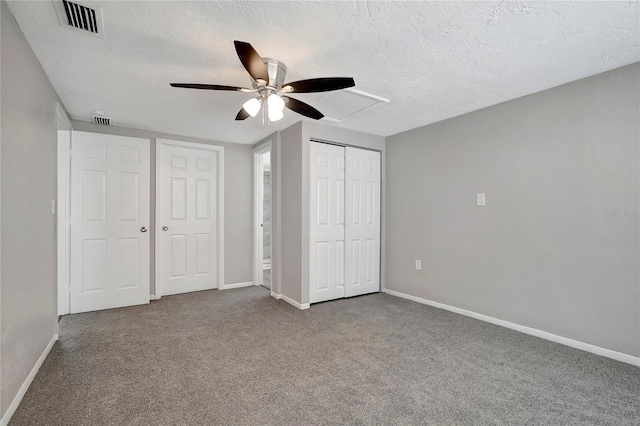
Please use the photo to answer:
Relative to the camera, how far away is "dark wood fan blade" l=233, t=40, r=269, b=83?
61.8 inches

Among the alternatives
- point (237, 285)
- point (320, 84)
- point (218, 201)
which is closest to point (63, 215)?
point (218, 201)

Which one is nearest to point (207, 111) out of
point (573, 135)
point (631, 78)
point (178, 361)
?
point (178, 361)

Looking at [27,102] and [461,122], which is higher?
[461,122]

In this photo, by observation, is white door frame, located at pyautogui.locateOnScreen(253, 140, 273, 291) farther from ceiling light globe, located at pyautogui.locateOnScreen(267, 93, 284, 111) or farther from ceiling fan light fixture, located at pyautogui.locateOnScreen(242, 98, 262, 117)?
ceiling light globe, located at pyautogui.locateOnScreen(267, 93, 284, 111)

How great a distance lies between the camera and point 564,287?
261 centimetres

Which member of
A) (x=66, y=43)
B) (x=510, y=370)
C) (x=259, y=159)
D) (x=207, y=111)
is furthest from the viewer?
(x=259, y=159)

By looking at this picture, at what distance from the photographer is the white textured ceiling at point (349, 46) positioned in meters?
1.67

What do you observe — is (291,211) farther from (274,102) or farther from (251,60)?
(251,60)

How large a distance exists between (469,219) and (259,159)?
3157mm

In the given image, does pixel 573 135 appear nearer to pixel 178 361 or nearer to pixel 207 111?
pixel 207 111

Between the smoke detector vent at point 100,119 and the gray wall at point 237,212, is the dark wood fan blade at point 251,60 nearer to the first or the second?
the smoke detector vent at point 100,119

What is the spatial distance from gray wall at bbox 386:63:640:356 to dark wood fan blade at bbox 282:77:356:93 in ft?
6.63

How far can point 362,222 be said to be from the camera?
164 inches

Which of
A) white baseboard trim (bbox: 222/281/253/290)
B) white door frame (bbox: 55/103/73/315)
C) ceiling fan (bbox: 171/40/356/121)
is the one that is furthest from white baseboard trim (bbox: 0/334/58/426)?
white baseboard trim (bbox: 222/281/253/290)
